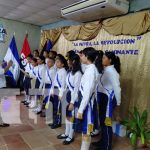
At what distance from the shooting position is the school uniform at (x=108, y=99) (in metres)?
2.39

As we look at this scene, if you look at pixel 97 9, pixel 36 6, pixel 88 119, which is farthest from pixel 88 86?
pixel 36 6

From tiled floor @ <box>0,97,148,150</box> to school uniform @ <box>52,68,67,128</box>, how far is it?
19cm

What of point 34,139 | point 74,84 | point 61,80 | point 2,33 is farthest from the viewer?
point 2,33

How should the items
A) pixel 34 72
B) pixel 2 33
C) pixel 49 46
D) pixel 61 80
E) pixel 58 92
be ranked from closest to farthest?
1. pixel 61 80
2. pixel 58 92
3. pixel 34 72
4. pixel 49 46
5. pixel 2 33

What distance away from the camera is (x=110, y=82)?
248 centimetres

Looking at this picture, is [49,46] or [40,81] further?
[49,46]

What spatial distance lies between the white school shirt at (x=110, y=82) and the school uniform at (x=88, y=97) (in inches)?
16.4

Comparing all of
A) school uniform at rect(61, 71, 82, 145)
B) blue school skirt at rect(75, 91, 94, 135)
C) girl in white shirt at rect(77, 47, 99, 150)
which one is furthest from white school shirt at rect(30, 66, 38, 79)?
blue school skirt at rect(75, 91, 94, 135)

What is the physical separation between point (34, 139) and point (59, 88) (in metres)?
0.89

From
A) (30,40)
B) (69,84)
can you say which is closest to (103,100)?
(69,84)

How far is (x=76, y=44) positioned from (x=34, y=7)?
4.60 feet

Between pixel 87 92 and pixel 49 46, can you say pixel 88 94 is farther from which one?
pixel 49 46

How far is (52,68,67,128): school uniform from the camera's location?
117 inches

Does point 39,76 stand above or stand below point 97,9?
below
